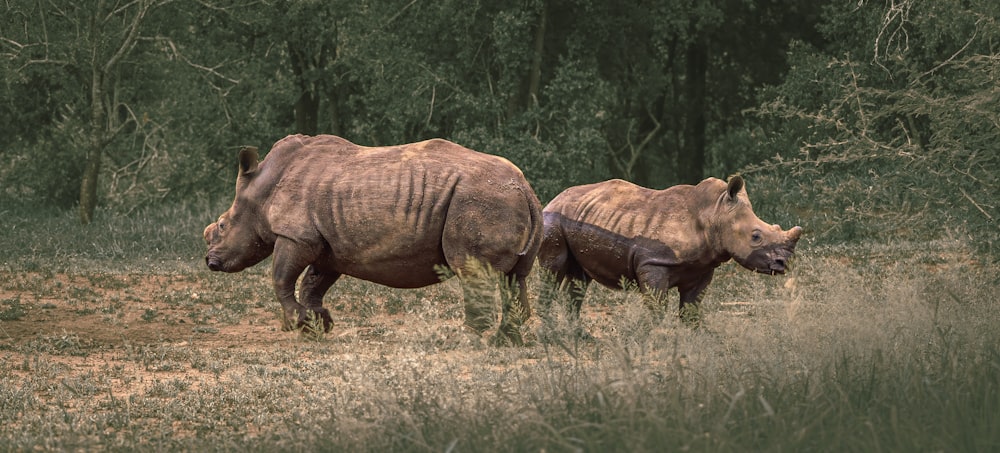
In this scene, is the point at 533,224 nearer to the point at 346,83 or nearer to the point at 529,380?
the point at 529,380

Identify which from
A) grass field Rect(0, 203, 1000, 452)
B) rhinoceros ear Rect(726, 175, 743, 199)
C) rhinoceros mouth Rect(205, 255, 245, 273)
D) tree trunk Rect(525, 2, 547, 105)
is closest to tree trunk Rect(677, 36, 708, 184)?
tree trunk Rect(525, 2, 547, 105)

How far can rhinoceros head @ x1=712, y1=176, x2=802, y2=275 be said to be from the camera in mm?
10273

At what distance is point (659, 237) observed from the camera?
10.5m

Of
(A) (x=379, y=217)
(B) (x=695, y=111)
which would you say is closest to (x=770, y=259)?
(A) (x=379, y=217)

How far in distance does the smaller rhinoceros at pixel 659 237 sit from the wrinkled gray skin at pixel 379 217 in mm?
708

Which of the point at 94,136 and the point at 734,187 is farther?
the point at 94,136

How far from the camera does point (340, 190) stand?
10.5 metres

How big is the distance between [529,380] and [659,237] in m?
3.32

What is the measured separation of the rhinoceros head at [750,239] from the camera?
10.3 metres

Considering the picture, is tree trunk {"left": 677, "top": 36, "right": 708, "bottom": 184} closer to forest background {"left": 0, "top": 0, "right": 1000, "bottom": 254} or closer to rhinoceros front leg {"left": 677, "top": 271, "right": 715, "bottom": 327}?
forest background {"left": 0, "top": 0, "right": 1000, "bottom": 254}

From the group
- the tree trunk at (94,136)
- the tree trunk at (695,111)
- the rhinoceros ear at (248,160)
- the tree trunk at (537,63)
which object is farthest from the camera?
the tree trunk at (695,111)

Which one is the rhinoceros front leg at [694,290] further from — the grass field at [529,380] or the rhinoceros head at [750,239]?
the rhinoceros head at [750,239]

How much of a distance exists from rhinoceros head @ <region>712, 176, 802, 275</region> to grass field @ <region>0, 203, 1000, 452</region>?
443mm

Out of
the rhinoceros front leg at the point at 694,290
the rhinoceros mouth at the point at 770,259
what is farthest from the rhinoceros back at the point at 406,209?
the rhinoceros mouth at the point at 770,259
